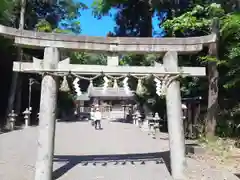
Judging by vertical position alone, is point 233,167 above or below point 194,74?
below

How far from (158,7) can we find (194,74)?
12167 mm

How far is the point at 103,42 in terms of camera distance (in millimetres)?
8117

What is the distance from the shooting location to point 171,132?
26.6 ft

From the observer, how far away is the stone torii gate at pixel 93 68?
7.58 m

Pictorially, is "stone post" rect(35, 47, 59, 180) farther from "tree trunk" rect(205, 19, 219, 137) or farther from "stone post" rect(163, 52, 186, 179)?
"tree trunk" rect(205, 19, 219, 137)

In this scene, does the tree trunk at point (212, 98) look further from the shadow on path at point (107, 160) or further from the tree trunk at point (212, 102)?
the shadow on path at point (107, 160)

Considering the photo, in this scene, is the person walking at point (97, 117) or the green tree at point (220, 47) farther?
the person walking at point (97, 117)

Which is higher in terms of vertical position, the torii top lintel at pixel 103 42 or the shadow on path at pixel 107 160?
the torii top lintel at pixel 103 42

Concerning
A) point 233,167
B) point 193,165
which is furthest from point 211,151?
point 193,165

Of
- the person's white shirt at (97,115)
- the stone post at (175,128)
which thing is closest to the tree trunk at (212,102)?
the stone post at (175,128)

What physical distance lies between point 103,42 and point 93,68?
740 millimetres

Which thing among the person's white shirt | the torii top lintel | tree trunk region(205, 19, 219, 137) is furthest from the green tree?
the person's white shirt

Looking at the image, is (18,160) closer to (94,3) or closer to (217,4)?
(217,4)

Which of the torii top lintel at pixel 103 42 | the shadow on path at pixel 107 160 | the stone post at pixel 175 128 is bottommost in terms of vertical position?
the shadow on path at pixel 107 160
